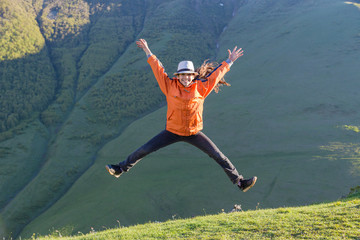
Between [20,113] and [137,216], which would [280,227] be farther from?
[20,113]

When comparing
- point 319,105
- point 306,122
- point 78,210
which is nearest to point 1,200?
point 78,210

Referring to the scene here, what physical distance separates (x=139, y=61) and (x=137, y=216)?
77.0 feet

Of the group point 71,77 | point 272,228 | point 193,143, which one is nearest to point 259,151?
point 272,228

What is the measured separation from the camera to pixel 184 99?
13.0 ft

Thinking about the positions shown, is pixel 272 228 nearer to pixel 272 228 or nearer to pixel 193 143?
pixel 272 228

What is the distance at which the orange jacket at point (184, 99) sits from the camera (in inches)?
157

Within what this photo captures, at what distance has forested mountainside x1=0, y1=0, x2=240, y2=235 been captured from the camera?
66.1 feet

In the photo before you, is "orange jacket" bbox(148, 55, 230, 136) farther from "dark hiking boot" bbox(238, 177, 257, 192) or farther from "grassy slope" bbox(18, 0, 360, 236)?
"grassy slope" bbox(18, 0, 360, 236)

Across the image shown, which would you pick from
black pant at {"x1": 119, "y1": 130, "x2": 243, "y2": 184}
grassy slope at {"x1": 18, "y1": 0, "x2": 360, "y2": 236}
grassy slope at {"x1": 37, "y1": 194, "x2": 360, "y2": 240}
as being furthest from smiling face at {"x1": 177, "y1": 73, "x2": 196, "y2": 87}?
grassy slope at {"x1": 18, "y1": 0, "x2": 360, "y2": 236}

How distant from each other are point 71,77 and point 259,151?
24446mm

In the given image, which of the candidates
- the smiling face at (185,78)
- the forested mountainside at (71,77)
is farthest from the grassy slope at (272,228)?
the forested mountainside at (71,77)

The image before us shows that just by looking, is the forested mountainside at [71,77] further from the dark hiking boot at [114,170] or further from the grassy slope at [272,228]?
the grassy slope at [272,228]

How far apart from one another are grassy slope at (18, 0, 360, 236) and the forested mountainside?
263 cm

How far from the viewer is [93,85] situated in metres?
30.2
